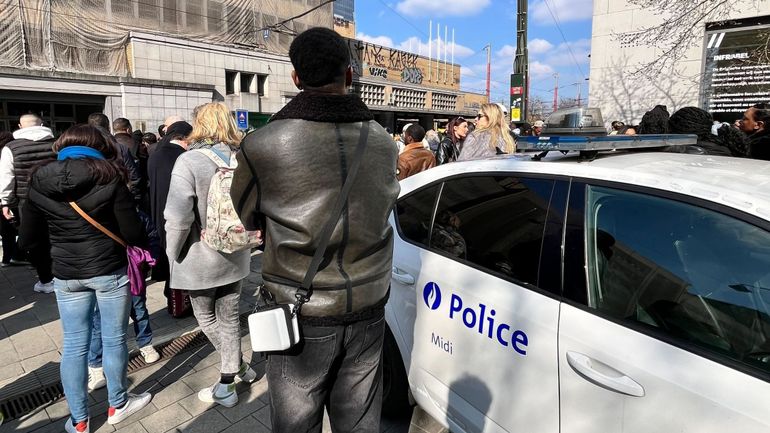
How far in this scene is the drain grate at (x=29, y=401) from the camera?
2998 millimetres

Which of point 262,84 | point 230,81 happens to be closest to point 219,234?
point 230,81

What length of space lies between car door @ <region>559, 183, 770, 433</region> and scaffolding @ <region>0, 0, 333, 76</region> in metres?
24.0

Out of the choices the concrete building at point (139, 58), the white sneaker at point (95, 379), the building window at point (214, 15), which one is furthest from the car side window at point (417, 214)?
the building window at point (214, 15)

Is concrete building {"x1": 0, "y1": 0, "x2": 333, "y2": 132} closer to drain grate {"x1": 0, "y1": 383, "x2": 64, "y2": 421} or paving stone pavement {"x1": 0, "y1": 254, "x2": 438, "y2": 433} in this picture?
paving stone pavement {"x1": 0, "y1": 254, "x2": 438, "y2": 433}

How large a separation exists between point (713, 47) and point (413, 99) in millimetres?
32172

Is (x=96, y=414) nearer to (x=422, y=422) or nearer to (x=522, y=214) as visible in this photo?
(x=422, y=422)

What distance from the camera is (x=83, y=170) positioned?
2.46m

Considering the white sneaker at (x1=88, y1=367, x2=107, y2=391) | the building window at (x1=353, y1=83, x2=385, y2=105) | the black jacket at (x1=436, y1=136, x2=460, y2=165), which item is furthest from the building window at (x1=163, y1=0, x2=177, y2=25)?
the white sneaker at (x1=88, y1=367, x2=107, y2=391)

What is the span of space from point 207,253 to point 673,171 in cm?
254

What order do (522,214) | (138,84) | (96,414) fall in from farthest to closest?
(138,84), (96,414), (522,214)

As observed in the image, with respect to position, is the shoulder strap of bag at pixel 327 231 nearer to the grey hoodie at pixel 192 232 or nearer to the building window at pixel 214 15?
the grey hoodie at pixel 192 232

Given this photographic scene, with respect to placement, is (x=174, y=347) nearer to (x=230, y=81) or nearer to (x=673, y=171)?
(x=673, y=171)

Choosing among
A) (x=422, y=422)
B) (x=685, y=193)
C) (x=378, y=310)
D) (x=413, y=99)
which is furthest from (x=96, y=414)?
(x=413, y=99)

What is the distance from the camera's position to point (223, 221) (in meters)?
2.71
